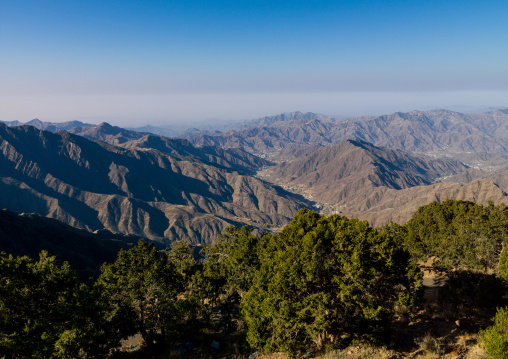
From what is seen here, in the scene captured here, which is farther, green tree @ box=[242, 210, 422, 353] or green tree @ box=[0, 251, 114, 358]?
green tree @ box=[0, 251, 114, 358]

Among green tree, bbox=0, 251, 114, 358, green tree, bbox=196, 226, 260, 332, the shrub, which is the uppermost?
the shrub

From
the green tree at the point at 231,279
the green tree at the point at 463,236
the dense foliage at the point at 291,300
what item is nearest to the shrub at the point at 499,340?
the dense foliage at the point at 291,300

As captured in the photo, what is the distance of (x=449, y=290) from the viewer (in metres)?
27.1

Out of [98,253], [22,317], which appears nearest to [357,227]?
[22,317]

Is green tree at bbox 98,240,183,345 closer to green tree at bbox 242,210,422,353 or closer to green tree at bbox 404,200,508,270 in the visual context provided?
green tree at bbox 242,210,422,353

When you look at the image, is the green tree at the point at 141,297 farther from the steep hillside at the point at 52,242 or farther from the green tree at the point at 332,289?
the steep hillside at the point at 52,242

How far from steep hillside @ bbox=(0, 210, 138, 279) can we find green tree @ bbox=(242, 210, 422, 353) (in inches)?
4120

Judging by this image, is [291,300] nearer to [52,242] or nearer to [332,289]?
[332,289]

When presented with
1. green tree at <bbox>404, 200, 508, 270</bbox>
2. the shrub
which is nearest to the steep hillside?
green tree at <bbox>404, 200, 508, 270</bbox>

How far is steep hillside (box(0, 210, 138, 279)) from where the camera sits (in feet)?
375

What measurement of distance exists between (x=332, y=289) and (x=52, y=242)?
146m

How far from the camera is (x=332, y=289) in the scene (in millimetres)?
22172

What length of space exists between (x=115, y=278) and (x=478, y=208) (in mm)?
61359

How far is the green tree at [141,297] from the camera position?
95.6 ft
